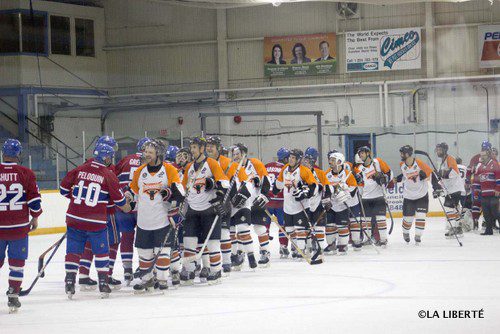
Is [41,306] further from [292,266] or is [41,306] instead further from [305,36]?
[305,36]

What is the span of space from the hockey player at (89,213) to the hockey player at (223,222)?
1303 millimetres

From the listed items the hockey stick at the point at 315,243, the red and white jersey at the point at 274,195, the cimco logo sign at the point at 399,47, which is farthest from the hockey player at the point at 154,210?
the cimco logo sign at the point at 399,47

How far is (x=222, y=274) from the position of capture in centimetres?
1020

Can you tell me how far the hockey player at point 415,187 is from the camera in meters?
13.2

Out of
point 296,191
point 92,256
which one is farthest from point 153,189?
point 296,191

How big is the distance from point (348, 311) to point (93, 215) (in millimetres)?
2539

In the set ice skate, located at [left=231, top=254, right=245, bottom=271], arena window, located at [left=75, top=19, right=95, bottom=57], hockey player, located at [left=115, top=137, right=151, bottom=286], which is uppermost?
arena window, located at [left=75, top=19, right=95, bottom=57]

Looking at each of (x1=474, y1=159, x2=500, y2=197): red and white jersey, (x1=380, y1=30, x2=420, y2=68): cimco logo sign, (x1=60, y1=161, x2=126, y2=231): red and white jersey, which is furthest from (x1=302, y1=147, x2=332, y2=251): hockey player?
(x1=380, y1=30, x2=420, y2=68): cimco logo sign

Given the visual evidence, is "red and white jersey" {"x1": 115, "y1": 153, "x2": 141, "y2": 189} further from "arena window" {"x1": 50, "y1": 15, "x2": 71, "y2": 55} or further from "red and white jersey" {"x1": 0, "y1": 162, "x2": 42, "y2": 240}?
"arena window" {"x1": 50, "y1": 15, "x2": 71, "y2": 55}

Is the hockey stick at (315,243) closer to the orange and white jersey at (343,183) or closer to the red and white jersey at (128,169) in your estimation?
the orange and white jersey at (343,183)

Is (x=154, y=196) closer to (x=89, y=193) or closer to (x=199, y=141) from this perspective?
(x=89, y=193)

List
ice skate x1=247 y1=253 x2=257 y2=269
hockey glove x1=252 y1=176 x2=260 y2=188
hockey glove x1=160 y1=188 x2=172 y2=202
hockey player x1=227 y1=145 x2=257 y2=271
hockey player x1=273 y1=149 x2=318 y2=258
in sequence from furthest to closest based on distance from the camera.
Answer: hockey player x1=273 y1=149 x2=318 y2=258, hockey glove x1=252 y1=176 x2=260 y2=188, ice skate x1=247 y1=253 x2=257 y2=269, hockey player x1=227 y1=145 x2=257 y2=271, hockey glove x1=160 y1=188 x2=172 y2=202

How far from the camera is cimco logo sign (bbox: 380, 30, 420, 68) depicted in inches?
951

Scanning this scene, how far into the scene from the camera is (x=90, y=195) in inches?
334
